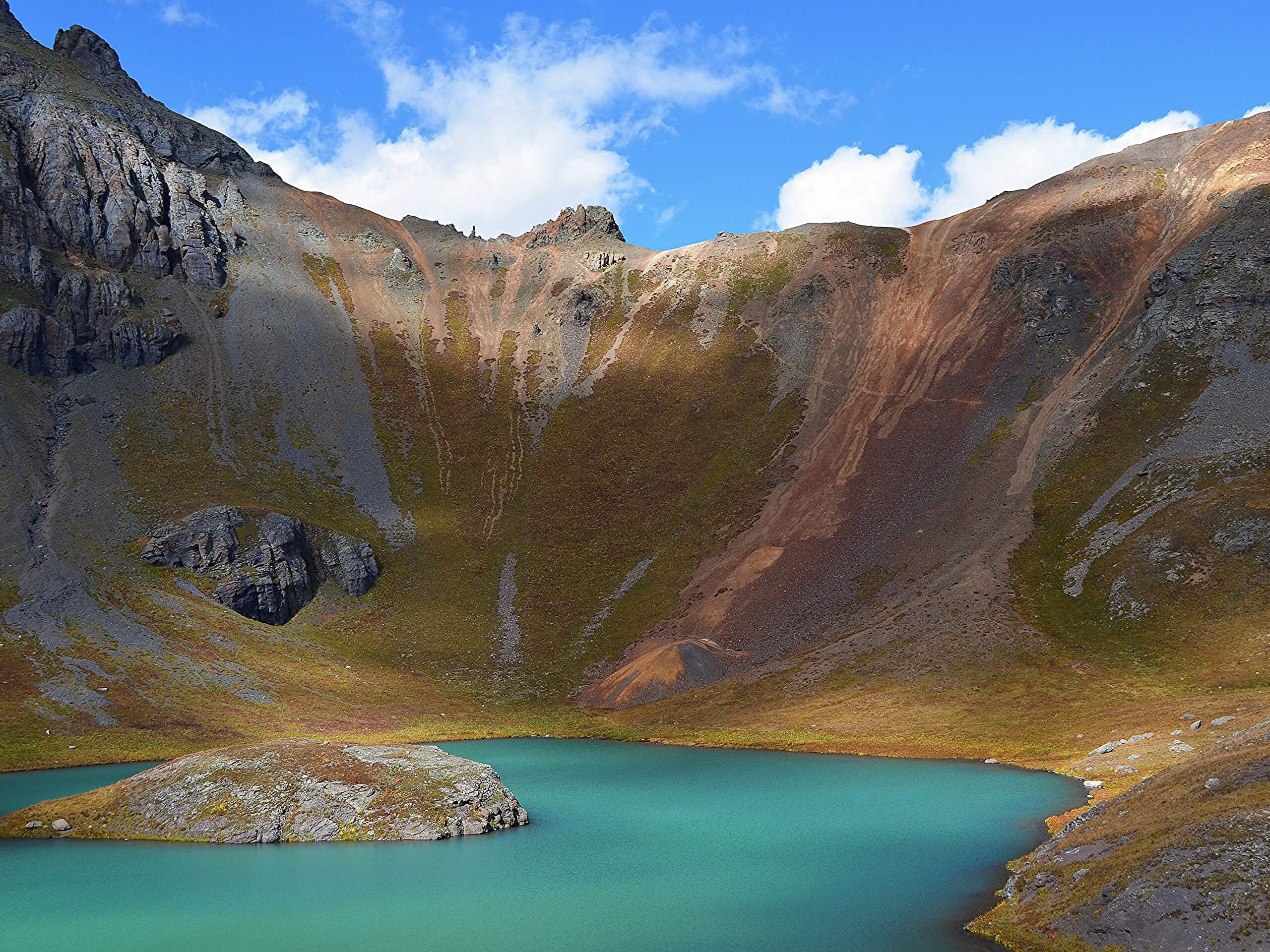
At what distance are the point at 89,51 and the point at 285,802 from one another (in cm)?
19124

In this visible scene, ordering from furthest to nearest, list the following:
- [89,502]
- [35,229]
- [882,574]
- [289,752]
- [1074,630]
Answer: [35,229] < [89,502] < [882,574] < [1074,630] < [289,752]

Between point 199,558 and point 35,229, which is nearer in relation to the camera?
point 199,558

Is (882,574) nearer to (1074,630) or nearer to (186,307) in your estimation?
(1074,630)

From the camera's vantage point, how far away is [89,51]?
182 meters

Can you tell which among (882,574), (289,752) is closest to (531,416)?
(882,574)

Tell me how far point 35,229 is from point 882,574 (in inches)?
5474

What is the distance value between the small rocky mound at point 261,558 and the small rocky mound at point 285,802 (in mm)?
58937

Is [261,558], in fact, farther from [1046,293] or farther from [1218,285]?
[1218,285]

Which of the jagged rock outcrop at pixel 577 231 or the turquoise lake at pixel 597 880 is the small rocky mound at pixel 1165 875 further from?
the jagged rock outcrop at pixel 577 231

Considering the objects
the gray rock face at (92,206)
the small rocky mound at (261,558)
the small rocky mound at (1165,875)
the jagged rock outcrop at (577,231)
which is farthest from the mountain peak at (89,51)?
the small rocky mound at (1165,875)

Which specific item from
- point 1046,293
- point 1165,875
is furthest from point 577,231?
point 1165,875

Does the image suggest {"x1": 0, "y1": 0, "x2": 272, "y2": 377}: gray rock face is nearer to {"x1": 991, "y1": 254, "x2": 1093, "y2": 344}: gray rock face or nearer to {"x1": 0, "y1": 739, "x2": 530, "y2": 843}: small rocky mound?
{"x1": 0, "y1": 739, "x2": 530, "y2": 843}: small rocky mound

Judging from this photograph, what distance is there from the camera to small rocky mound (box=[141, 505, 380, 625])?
354 feet

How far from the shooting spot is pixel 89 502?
113 meters
